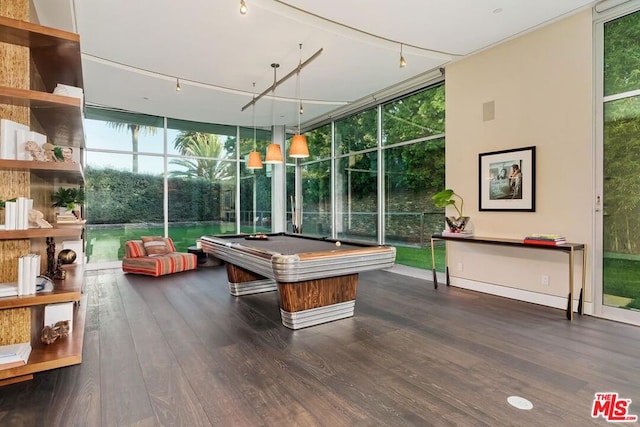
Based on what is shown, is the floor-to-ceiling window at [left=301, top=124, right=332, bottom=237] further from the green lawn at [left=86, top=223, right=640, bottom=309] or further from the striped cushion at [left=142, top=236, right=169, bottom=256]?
the striped cushion at [left=142, top=236, right=169, bottom=256]

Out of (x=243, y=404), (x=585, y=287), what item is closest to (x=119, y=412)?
(x=243, y=404)

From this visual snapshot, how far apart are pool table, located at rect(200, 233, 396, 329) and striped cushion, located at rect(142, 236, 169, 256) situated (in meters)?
3.47

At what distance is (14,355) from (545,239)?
16.7ft

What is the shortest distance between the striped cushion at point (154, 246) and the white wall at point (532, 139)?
5.70m

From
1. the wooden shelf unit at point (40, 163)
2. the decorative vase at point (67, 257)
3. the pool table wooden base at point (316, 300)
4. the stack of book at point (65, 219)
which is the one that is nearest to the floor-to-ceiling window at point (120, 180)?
the stack of book at point (65, 219)

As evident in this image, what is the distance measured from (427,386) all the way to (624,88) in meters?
3.95

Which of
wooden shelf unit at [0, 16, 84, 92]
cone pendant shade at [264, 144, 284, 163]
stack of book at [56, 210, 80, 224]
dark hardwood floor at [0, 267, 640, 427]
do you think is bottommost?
dark hardwood floor at [0, 267, 640, 427]

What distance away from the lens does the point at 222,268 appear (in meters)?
7.12

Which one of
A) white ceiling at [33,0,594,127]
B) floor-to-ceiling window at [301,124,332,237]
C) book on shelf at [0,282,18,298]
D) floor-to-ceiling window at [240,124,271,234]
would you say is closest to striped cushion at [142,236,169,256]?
floor-to-ceiling window at [240,124,271,234]

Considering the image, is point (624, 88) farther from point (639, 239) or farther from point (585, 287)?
point (585, 287)

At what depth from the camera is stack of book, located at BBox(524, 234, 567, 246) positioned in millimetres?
3898

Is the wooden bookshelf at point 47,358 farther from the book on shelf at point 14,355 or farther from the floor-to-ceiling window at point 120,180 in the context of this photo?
the floor-to-ceiling window at point 120,180

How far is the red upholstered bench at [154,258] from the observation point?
6.35 meters

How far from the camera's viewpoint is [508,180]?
4.69m
